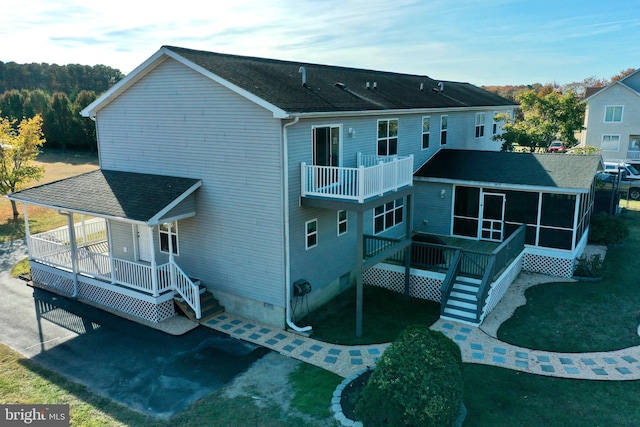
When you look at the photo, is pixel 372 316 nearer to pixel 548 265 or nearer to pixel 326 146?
pixel 326 146

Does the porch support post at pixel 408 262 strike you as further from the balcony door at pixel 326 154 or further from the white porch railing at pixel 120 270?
the white porch railing at pixel 120 270

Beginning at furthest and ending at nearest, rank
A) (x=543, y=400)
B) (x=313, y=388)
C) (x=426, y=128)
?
(x=426, y=128) < (x=313, y=388) < (x=543, y=400)

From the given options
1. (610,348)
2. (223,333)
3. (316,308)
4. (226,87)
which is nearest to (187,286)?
(223,333)

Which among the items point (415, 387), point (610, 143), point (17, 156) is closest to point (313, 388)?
point (415, 387)

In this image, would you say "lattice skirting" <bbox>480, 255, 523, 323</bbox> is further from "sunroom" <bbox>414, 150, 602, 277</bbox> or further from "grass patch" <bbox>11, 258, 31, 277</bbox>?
"grass patch" <bbox>11, 258, 31, 277</bbox>

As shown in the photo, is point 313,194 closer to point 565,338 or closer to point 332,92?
point 332,92

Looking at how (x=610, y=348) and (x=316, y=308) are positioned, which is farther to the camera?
(x=316, y=308)

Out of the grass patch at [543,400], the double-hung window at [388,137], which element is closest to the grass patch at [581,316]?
the grass patch at [543,400]
